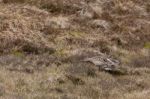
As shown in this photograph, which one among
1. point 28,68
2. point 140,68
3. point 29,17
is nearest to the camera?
point 28,68

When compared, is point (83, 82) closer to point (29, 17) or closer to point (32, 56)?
point (32, 56)

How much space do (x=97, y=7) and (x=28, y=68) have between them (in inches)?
366

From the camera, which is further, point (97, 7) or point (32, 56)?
point (97, 7)

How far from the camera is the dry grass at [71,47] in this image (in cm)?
1010

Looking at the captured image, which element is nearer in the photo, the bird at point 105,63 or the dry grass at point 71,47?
the dry grass at point 71,47

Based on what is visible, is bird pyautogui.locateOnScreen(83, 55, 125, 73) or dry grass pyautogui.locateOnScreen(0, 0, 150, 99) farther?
bird pyautogui.locateOnScreen(83, 55, 125, 73)

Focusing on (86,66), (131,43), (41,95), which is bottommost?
(131,43)

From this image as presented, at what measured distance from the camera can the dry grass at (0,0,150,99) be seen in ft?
33.1

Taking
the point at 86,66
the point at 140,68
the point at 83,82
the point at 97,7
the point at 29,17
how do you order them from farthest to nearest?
the point at 97,7
the point at 29,17
the point at 140,68
the point at 86,66
the point at 83,82

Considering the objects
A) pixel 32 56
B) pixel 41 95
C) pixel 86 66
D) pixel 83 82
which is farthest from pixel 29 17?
pixel 41 95

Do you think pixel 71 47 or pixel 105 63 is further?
pixel 71 47

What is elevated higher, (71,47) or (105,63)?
(105,63)

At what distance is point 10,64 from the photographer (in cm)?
1205

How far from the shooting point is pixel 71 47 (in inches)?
616
